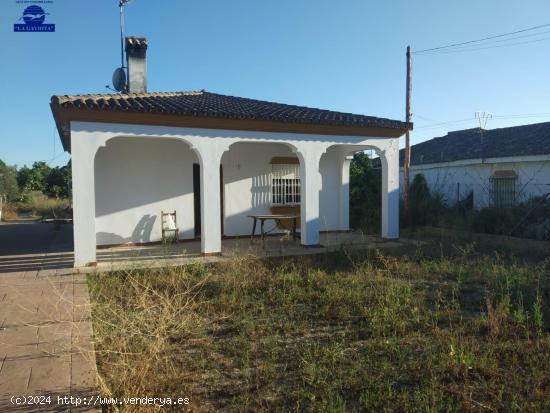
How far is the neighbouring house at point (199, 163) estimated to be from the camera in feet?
26.6

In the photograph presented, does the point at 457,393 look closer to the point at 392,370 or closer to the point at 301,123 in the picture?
the point at 392,370

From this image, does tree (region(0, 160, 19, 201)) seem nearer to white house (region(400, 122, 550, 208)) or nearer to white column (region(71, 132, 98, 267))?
white column (region(71, 132, 98, 267))

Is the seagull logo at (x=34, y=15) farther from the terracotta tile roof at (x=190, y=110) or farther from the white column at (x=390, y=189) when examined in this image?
the white column at (x=390, y=189)

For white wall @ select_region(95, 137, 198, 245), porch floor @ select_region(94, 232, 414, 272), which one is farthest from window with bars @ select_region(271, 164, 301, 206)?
white wall @ select_region(95, 137, 198, 245)

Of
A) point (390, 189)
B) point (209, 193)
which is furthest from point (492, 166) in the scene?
point (209, 193)

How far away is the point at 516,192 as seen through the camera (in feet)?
52.4

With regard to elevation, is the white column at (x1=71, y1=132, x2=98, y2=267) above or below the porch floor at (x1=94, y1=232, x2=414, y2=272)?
above

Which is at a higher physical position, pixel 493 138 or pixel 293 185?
pixel 493 138

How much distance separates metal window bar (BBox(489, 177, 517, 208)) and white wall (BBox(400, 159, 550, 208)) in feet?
0.74

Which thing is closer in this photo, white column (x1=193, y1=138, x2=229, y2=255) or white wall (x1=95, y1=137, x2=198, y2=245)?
white column (x1=193, y1=138, x2=229, y2=255)

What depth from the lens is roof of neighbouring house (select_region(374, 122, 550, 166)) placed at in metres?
16.2

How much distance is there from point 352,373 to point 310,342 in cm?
83

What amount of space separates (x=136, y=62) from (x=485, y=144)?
49.7 ft

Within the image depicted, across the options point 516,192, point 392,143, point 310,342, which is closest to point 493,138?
Result: point 516,192
